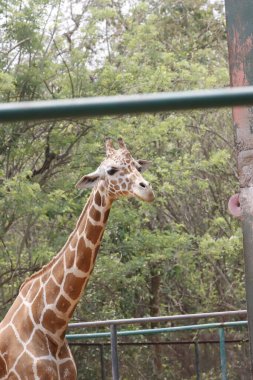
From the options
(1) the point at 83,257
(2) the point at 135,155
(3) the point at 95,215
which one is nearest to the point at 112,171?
(3) the point at 95,215

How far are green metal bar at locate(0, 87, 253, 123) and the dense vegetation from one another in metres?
10.6

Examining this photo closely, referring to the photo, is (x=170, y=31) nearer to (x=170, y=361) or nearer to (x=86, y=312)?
(x=86, y=312)

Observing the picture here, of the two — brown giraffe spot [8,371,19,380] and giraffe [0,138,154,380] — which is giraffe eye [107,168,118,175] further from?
brown giraffe spot [8,371,19,380]

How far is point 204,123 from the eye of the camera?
1644 cm

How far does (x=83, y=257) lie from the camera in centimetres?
689

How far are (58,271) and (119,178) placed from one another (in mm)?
699

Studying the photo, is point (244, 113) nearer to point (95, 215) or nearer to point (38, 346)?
point (95, 215)

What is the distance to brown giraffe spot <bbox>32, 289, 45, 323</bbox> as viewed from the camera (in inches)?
265

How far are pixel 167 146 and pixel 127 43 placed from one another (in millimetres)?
1540

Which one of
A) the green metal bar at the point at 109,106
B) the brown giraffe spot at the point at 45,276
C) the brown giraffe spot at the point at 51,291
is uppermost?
the green metal bar at the point at 109,106

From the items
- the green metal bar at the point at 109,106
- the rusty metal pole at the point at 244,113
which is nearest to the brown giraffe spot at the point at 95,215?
the rusty metal pole at the point at 244,113

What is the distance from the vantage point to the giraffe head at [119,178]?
22.5 ft

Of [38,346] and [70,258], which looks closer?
[38,346]

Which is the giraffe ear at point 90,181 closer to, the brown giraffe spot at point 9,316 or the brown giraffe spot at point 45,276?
the brown giraffe spot at point 45,276
